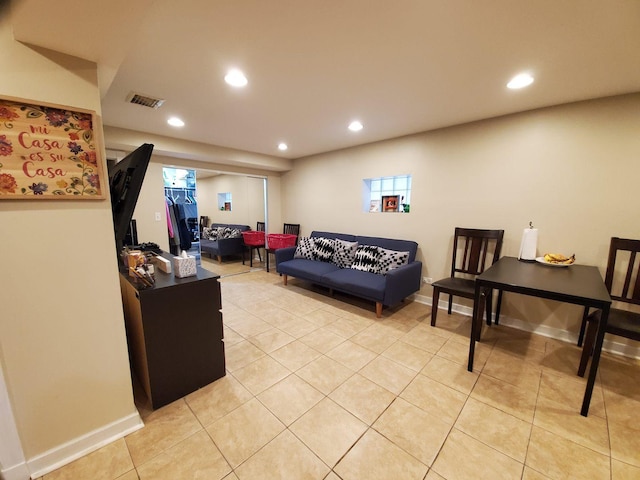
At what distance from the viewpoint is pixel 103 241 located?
1.35 metres

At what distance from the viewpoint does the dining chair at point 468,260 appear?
2687 millimetres

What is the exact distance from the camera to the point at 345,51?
1.60 meters

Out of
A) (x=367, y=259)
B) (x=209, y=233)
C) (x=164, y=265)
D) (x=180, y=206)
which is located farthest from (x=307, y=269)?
(x=209, y=233)

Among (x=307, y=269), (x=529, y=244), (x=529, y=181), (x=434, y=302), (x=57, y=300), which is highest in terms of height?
(x=529, y=181)

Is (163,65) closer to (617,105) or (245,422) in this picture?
(245,422)

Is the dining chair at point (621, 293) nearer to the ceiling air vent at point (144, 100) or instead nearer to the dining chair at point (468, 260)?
the dining chair at point (468, 260)

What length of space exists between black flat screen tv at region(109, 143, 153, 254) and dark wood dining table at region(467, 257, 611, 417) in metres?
2.48

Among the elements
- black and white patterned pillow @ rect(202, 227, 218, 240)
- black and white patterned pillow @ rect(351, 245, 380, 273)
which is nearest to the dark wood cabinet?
black and white patterned pillow @ rect(351, 245, 380, 273)

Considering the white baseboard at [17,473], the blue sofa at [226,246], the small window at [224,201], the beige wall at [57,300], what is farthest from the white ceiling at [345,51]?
the small window at [224,201]

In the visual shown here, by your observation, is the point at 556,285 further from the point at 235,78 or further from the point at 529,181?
the point at 235,78

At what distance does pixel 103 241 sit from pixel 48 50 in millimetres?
939

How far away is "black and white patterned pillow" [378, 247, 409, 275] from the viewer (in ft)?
10.7

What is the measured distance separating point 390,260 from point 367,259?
14.0 inches

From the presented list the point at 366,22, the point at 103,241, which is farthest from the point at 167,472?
the point at 366,22
